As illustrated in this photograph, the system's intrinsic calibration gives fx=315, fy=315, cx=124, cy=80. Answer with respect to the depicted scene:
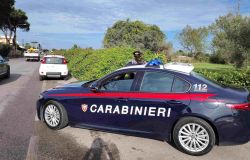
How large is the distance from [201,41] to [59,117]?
70588mm

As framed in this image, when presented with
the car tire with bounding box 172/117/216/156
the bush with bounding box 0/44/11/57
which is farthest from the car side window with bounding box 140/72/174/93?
the bush with bounding box 0/44/11/57

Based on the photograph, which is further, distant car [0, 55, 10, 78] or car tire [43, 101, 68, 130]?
distant car [0, 55, 10, 78]

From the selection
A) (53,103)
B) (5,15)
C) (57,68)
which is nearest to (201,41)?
(5,15)

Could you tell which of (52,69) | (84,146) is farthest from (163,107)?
(52,69)

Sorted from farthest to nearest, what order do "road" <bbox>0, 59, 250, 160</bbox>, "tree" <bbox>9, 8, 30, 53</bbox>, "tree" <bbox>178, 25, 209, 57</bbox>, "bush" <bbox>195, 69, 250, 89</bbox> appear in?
"tree" <bbox>178, 25, 209, 57</bbox> → "tree" <bbox>9, 8, 30, 53</bbox> → "bush" <bbox>195, 69, 250, 89</bbox> → "road" <bbox>0, 59, 250, 160</bbox>

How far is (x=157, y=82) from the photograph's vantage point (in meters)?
5.74

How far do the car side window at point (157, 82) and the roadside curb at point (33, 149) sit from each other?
214cm

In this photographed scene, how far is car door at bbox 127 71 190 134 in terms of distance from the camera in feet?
17.8

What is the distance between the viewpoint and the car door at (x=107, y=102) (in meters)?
5.89

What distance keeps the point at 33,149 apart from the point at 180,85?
2.78m

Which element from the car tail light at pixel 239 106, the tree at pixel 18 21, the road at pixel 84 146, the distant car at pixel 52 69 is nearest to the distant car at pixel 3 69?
the distant car at pixel 52 69

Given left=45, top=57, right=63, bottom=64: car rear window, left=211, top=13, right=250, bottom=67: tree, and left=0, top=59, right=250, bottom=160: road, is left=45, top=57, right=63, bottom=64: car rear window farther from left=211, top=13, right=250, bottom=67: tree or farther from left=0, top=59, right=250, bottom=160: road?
left=211, top=13, right=250, bottom=67: tree

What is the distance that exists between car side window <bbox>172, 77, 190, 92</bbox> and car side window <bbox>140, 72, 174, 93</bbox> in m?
0.08

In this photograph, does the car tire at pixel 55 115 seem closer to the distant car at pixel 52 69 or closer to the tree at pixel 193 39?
the distant car at pixel 52 69
